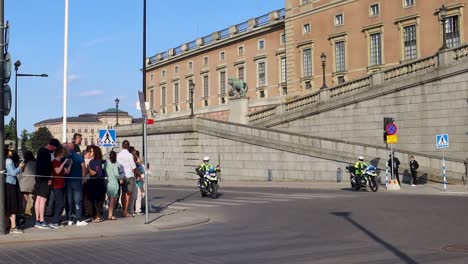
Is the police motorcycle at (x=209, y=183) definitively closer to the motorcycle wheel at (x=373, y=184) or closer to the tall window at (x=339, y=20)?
the motorcycle wheel at (x=373, y=184)

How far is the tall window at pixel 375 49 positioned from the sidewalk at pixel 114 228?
34.8m

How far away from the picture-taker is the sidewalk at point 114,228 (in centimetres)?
1159

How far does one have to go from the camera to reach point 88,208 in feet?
48.0

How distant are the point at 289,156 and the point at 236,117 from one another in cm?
1203

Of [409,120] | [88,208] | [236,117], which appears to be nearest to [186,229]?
[88,208]

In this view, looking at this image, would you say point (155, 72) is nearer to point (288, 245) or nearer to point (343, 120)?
point (343, 120)

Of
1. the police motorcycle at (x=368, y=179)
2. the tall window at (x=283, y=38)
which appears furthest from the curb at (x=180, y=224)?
the tall window at (x=283, y=38)

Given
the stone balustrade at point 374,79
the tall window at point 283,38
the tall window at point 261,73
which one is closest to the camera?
the stone balustrade at point 374,79

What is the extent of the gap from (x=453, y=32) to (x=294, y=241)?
116 ft

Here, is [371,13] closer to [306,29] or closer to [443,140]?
[306,29]

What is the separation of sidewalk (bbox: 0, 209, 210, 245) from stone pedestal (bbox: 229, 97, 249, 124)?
29.0m

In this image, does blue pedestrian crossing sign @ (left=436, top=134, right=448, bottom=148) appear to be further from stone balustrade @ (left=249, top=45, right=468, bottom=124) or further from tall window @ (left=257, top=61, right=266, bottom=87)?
tall window @ (left=257, top=61, right=266, bottom=87)

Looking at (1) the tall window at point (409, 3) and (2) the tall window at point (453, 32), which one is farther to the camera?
(1) the tall window at point (409, 3)

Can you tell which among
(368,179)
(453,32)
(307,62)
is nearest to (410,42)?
(453,32)
